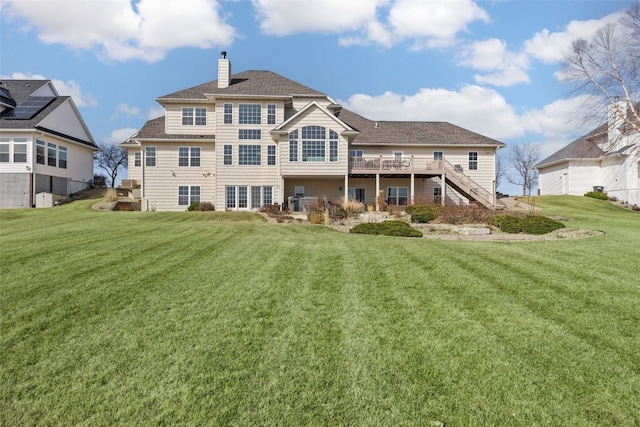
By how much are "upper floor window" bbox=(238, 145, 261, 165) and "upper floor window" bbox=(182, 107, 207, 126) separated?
393 cm

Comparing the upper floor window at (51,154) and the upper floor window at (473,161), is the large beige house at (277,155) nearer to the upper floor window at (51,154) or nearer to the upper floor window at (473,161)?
the upper floor window at (473,161)

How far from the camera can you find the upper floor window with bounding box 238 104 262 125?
26.2 metres

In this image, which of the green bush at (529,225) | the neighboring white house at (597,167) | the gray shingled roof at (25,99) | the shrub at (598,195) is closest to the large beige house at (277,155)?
the gray shingled roof at (25,99)

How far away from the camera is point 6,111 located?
1120 inches

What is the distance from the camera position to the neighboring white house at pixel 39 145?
86.0 ft

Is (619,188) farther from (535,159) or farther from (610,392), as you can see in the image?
(610,392)

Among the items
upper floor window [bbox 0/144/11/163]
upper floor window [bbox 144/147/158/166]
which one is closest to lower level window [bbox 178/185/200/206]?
upper floor window [bbox 144/147/158/166]

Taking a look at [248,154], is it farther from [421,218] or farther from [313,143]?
[421,218]

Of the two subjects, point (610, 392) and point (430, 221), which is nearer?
point (610, 392)

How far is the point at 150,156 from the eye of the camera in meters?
26.7

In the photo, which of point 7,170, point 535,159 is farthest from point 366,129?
point 535,159

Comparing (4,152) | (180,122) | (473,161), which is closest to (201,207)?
(180,122)

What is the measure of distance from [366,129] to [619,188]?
22433 millimetres

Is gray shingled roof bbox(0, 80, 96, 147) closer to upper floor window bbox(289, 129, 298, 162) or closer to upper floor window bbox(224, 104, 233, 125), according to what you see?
upper floor window bbox(224, 104, 233, 125)
